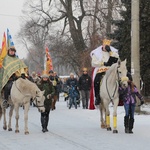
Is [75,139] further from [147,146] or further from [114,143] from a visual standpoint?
[147,146]

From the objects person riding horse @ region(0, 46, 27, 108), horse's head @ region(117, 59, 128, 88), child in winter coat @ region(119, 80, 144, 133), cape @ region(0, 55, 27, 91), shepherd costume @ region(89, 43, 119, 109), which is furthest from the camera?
shepherd costume @ region(89, 43, 119, 109)

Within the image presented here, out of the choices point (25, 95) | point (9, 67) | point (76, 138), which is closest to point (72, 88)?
point (9, 67)

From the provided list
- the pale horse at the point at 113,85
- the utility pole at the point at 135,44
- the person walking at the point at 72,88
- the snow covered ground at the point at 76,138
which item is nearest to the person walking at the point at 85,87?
the person walking at the point at 72,88

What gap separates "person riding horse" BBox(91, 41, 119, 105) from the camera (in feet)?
43.8

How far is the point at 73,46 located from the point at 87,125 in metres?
26.7

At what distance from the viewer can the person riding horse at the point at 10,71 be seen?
12.9 m

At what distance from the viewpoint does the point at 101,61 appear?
1346 centimetres

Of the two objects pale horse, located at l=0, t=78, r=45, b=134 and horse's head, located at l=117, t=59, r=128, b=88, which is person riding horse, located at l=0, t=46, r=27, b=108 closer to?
pale horse, located at l=0, t=78, r=45, b=134

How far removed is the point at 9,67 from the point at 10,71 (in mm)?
126

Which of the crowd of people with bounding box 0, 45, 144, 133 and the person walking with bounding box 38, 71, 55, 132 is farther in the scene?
the person walking with bounding box 38, 71, 55, 132

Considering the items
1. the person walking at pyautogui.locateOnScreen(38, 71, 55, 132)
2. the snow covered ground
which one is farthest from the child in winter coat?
the person walking at pyautogui.locateOnScreen(38, 71, 55, 132)

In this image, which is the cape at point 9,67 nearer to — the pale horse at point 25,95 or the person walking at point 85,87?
the pale horse at point 25,95

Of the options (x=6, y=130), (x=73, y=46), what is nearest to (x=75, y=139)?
(x=6, y=130)

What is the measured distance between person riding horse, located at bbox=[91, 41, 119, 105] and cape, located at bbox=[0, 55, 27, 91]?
228 cm
